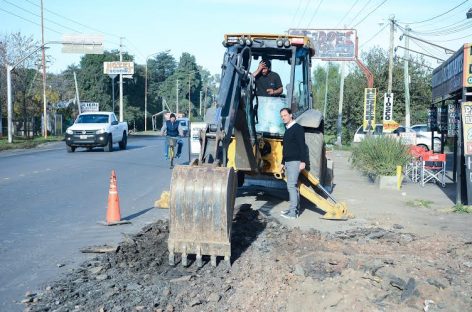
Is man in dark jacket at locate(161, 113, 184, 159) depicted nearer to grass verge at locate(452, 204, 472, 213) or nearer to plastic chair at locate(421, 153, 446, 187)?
plastic chair at locate(421, 153, 446, 187)

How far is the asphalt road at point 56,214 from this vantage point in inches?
263

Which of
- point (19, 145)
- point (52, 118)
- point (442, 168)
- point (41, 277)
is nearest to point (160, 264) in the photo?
point (41, 277)

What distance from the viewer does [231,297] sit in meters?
5.59

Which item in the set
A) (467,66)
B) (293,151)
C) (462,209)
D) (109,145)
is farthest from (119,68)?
(293,151)

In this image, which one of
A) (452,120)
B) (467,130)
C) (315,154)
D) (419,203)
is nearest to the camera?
(315,154)

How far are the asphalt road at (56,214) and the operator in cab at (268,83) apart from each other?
117 inches

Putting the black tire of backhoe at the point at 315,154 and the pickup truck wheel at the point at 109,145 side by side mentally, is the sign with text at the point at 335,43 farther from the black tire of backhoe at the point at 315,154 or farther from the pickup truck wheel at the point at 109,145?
the black tire of backhoe at the point at 315,154

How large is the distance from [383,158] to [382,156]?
0.21 feet

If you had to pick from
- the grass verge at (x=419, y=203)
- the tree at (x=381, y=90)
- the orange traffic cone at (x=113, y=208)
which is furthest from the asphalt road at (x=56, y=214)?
the tree at (x=381, y=90)

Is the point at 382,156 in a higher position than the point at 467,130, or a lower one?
lower

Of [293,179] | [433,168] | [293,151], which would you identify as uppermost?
[293,151]

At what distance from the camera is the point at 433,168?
1714 centimetres

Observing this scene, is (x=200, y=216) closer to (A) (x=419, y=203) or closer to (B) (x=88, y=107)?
(A) (x=419, y=203)

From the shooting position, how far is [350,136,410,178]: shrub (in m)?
Answer: 16.1
